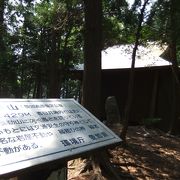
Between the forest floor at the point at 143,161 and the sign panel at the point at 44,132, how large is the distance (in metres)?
3.33

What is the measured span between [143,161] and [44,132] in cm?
662

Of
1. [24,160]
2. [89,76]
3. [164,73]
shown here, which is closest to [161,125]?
[164,73]

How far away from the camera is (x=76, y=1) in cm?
1402

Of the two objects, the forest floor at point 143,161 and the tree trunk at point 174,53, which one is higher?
the tree trunk at point 174,53

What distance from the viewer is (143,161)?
10.7 m

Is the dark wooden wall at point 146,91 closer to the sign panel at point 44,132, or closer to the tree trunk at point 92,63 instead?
the tree trunk at point 92,63

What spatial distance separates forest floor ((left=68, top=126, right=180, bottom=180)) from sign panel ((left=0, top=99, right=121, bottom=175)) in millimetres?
3331

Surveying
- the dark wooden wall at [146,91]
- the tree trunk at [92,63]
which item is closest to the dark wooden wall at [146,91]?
the dark wooden wall at [146,91]

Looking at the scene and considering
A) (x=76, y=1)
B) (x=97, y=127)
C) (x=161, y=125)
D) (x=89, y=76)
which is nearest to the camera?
(x=97, y=127)

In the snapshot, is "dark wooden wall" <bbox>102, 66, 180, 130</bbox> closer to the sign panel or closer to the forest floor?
the forest floor

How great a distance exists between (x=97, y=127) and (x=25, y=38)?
2104 cm

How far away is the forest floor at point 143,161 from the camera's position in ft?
30.6

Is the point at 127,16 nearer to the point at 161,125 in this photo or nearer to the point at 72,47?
the point at 161,125

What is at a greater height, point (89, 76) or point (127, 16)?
point (127, 16)
